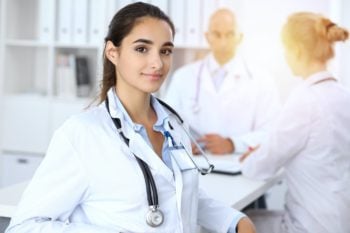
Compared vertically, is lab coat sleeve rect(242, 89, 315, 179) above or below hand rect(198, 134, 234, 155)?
above

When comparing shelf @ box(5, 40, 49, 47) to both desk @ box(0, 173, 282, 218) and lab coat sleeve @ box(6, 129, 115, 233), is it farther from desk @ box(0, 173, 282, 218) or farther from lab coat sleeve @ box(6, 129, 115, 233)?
lab coat sleeve @ box(6, 129, 115, 233)

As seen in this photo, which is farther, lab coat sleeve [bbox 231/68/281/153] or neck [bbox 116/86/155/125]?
lab coat sleeve [bbox 231/68/281/153]

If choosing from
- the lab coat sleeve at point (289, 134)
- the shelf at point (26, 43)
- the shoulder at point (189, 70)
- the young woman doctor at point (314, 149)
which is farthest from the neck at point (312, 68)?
the shelf at point (26, 43)

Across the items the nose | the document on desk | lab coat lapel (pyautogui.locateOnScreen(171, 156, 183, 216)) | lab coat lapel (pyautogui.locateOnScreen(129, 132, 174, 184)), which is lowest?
the document on desk

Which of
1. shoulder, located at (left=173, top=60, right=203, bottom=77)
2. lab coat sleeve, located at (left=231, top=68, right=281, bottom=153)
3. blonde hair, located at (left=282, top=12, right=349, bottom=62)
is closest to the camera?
blonde hair, located at (left=282, top=12, right=349, bottom=62)

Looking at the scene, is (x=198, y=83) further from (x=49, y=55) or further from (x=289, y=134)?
(x=289, y=134)

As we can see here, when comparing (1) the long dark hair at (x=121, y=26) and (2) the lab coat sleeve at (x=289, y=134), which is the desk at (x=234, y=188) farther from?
(1) the long dark hair at (x=121, y=26)

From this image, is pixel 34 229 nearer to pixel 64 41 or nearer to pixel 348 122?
pixel 348 122

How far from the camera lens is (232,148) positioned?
2619mm

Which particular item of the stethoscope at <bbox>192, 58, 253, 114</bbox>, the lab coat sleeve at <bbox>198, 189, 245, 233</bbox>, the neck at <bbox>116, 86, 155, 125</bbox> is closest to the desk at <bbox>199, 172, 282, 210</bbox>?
the lab coat sleeve at <bbox>198, 189, 245, 233</bbox>

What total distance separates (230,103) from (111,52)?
175 centimetres

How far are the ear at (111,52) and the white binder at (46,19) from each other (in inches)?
86.8

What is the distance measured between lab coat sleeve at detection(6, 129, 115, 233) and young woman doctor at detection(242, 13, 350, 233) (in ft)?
3.17

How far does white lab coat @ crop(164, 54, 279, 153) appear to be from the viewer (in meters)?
3.01
